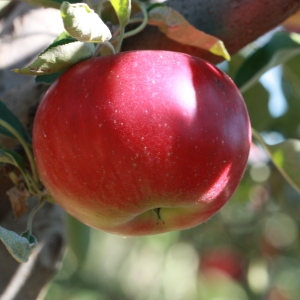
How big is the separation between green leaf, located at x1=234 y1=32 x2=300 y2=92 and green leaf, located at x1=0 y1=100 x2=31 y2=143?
36 cm

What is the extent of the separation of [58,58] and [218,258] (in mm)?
1666

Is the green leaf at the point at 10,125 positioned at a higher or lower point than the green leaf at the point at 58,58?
lower

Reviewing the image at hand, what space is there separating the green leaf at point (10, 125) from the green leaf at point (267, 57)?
1.19 ft

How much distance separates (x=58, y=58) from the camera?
1.74 ft

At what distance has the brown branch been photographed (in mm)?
727

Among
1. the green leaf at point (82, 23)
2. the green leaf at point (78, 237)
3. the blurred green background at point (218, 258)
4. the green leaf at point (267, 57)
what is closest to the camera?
the green leaf at point (82, 23)

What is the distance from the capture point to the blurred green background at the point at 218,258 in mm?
1814

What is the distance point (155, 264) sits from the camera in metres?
2.26

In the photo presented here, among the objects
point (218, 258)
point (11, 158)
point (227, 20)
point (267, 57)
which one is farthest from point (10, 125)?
point (218, 258)

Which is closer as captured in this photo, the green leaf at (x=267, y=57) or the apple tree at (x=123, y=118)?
the apple tree at (x=123, y=118)

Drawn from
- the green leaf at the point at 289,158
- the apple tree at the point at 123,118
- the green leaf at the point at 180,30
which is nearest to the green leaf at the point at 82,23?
the apple tree at the point at 123,118

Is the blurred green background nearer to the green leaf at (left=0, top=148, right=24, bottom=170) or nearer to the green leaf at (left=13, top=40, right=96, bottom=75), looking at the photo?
the green leaf at (left=0, top=148, right=24, bottom=170)

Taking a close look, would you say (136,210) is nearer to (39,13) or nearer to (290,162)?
(290,162)

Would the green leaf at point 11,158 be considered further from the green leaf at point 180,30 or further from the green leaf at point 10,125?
the green leaf at point 180,30
